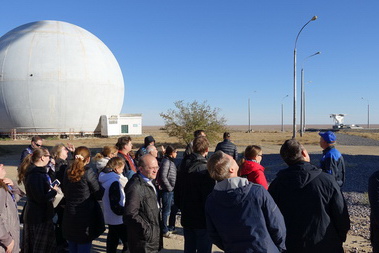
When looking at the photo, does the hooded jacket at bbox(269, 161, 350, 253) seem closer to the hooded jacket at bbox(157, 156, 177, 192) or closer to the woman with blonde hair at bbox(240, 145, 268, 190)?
the woman with blonde hair at bbox(240, 145, 268, 190)

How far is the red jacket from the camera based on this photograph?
4.02 meters

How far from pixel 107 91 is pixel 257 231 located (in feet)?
123

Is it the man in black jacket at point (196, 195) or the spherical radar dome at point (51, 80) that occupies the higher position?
the spherical radar dome at point (51, 80)

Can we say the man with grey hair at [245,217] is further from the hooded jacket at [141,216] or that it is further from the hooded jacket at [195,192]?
the hooded jacket at [195,192]

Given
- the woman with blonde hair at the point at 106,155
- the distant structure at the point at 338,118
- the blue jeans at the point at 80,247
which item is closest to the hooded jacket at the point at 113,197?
the blue jeans at the point at 80,247

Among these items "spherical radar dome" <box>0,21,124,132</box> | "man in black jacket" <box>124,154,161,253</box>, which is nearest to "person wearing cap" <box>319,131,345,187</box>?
"man in black jacket" <box>124,154,161,253</box>

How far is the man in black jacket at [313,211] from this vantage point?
9.84 ft

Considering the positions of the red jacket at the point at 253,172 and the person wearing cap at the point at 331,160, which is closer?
the red jacket at the point at 253,172

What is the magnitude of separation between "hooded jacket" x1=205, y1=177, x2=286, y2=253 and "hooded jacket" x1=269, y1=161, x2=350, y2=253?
0.45 metres

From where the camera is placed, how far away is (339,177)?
4789mm

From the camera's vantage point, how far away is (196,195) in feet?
13.2

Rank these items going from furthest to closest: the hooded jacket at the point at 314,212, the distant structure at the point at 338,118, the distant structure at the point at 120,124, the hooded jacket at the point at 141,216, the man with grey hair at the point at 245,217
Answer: the distant structure at the point at 338,118 → the distant structure at the point at 120,124 → the hooded jacket at the point at 141,216 → the hooded jacket at the point at 314,212 → the man with grey hair at the point at 245,217

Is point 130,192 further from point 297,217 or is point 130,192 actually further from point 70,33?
point 70,33

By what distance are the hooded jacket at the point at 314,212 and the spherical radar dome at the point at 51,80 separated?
3559 cm
